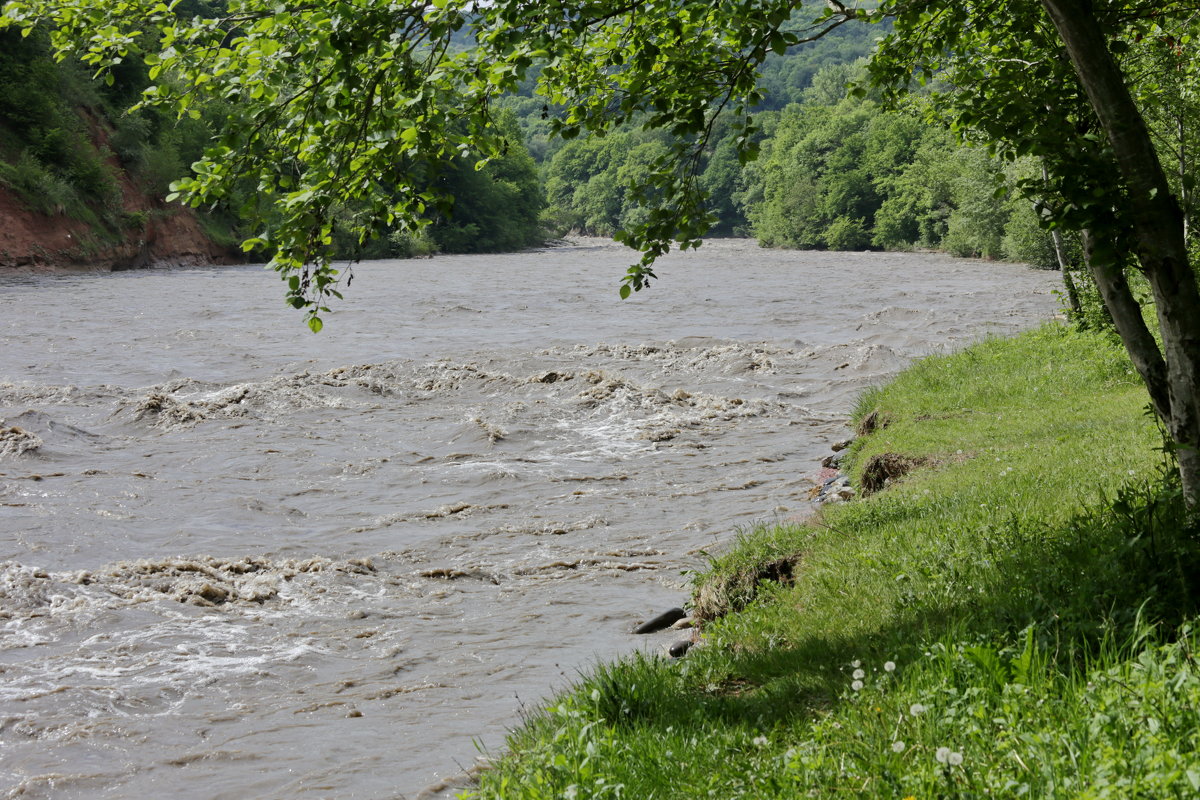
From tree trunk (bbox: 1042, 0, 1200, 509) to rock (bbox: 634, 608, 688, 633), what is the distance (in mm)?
4683

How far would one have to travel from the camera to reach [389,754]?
23.4 feet

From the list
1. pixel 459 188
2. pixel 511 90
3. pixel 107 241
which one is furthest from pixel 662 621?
pixel 459 188

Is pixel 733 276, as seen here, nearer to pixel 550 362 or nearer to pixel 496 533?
pixel 550 362

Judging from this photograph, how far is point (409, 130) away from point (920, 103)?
17107 millimetres

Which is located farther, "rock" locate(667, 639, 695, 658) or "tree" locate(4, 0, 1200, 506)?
"rock" locate(667, 639, 695, 658)

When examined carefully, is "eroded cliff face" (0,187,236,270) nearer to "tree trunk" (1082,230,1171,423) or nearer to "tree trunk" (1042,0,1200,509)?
"tree trunk" (1082,230,1171,423)

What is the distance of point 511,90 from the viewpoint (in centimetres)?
610

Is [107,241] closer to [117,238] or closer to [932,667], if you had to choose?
[117,238]

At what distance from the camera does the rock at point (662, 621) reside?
30.6 feet

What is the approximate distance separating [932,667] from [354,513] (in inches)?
406

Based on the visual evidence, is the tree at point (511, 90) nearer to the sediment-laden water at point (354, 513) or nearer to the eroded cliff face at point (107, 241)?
the sediment-laden water at point (354, 513)

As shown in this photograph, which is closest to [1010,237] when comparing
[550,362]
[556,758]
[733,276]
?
[733,276]

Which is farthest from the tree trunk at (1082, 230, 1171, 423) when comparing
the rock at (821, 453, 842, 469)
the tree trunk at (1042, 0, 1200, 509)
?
the rock at (821, 453, 842, 469)

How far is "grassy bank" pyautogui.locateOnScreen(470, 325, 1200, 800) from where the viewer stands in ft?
12.2
